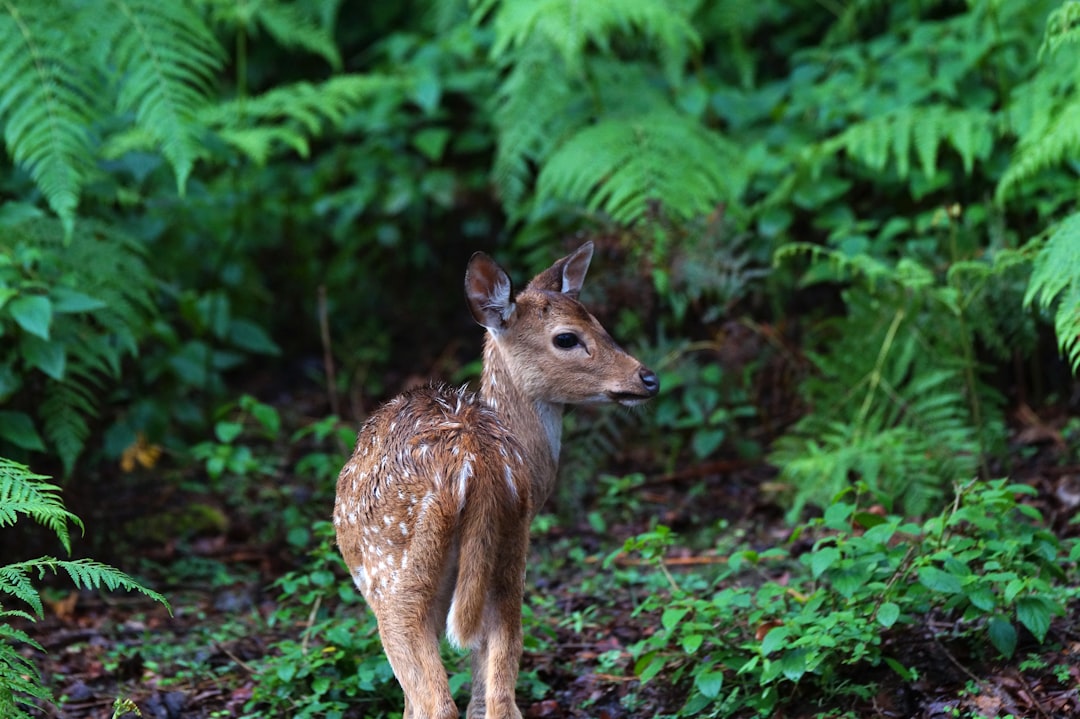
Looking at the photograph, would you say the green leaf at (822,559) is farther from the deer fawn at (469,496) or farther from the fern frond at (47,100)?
the fern frond at (47,100)

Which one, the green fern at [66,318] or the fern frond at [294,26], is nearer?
the green fern at [66,318]

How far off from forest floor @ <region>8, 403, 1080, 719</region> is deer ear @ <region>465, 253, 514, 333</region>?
1450 mm

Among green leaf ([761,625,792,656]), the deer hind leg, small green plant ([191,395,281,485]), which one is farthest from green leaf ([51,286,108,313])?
green leaf ([761,625,792,656])

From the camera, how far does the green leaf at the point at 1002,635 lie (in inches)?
175

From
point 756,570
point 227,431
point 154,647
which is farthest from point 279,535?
point 756,570

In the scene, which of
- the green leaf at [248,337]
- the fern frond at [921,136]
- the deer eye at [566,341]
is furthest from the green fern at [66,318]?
the fern frond at [921,136]

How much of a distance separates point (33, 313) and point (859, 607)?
3685 millimetres

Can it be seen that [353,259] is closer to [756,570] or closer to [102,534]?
[102,534]

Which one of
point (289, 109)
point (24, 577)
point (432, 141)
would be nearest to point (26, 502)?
point (24, 577)

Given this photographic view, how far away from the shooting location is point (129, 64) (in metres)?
6.68

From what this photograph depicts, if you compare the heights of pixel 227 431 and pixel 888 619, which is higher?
pixel 227 431

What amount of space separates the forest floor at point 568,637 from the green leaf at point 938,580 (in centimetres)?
35

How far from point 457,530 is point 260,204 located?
5.52 metres

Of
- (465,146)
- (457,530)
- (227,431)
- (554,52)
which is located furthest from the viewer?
(465,146)
